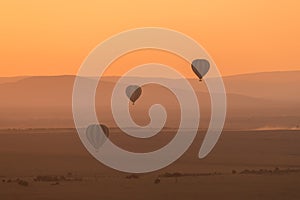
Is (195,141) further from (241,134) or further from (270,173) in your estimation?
(270,173)

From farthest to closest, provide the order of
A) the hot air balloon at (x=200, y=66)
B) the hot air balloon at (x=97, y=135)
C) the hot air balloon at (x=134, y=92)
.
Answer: the hot air balloon at (x=134, y=92)
the hot air balloon at (x=200, y=66)
the hot air balloon at (x=97, y=135)

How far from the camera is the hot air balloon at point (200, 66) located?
53.3 m

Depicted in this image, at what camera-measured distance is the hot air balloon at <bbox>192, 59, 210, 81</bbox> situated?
175 ft

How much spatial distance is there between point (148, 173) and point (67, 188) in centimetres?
808

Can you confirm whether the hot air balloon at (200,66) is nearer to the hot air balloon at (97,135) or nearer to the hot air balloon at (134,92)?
the hot air balloon at (97,135)

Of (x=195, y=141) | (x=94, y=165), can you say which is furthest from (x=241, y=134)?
(x=94, y=165)

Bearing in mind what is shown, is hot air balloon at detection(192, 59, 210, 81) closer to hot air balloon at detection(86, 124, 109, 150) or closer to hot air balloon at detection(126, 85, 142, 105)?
hot air balloon at detection(86, 124, 109, 150)

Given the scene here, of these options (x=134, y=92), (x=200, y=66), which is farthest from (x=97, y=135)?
(x=134, y=92)

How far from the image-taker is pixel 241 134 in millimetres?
75188

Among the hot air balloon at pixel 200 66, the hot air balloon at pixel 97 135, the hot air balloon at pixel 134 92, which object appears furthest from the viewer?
the hot air balloon at pixel 134 92

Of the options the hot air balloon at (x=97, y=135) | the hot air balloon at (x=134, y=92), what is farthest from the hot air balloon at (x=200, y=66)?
the hot air balloon at (x=134, y=92)

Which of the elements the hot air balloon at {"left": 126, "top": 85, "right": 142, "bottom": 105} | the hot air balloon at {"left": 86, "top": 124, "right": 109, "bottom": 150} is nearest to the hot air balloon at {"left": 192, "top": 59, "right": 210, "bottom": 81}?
the hot air balloon at {"left": 86, "top": 124, "right": 109, "bottom": 150}

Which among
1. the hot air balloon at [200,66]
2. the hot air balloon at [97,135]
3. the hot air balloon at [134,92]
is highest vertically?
the hot air balloon at [134,92]

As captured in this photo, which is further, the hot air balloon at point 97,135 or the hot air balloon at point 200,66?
the hot air balloon at point 200,66
